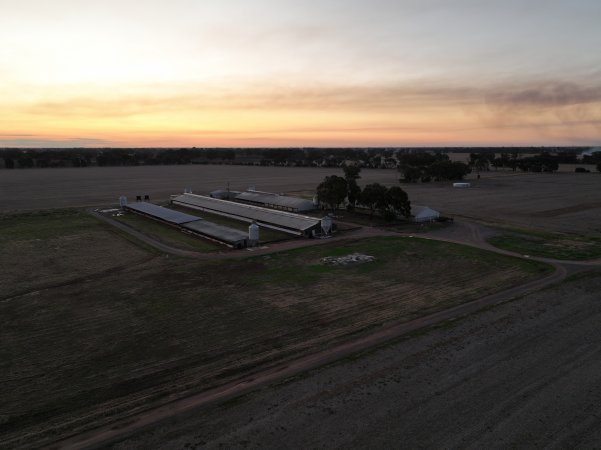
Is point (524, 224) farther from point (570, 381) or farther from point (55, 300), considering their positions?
point (55, 300)

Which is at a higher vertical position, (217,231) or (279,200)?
(279,200)

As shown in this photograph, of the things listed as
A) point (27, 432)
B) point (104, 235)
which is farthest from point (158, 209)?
point (27, 432)

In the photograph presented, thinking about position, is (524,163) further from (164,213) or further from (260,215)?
(164,213)

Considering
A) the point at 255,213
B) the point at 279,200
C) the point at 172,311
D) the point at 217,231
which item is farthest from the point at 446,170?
the point at 172,311

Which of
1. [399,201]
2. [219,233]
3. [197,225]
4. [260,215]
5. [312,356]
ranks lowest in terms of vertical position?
[312,356]

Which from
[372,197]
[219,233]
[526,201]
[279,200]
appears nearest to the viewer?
[219,233]

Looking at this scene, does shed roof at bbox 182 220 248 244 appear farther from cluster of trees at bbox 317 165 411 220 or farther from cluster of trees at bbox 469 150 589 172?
cluster of trees at bbox 469 150 589 172
